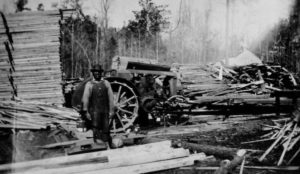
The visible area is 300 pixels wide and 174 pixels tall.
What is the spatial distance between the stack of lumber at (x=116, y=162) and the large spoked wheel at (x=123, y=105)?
3561 millimetres

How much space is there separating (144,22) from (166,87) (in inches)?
1149

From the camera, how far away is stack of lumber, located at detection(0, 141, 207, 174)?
16.9ft

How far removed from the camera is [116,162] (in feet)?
17.6

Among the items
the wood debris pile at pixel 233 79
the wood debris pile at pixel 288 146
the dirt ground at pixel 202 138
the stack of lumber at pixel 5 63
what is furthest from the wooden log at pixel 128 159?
the stack of lumber at pixel 5 63

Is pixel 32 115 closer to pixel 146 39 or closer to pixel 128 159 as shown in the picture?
pixel 128 159

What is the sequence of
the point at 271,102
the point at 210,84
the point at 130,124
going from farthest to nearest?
the point at 210,84, the point at 271,102, the point at 130,124

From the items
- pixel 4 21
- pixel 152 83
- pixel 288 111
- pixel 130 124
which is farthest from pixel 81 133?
pixel 288 111

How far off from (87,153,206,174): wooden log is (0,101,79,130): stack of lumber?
4255 mm

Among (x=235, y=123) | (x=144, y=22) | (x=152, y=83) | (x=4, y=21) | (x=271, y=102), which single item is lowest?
(x=235, y=123)

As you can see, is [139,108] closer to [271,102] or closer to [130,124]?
[130,124]

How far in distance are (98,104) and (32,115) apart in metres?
2.61

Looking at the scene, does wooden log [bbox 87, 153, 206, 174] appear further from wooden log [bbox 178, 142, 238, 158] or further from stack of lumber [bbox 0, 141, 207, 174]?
wooden log [bbox 178, 142, 238, 158]

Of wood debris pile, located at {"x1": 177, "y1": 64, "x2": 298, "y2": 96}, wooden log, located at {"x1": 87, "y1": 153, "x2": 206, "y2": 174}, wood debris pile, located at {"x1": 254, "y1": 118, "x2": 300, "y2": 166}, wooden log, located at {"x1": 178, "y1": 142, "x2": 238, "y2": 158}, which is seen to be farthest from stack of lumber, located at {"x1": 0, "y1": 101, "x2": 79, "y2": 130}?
wood debris pile, located at {"x1": 254, "y1": 118, "x2": 300, "y2": 166}

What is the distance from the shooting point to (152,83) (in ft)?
34.6
